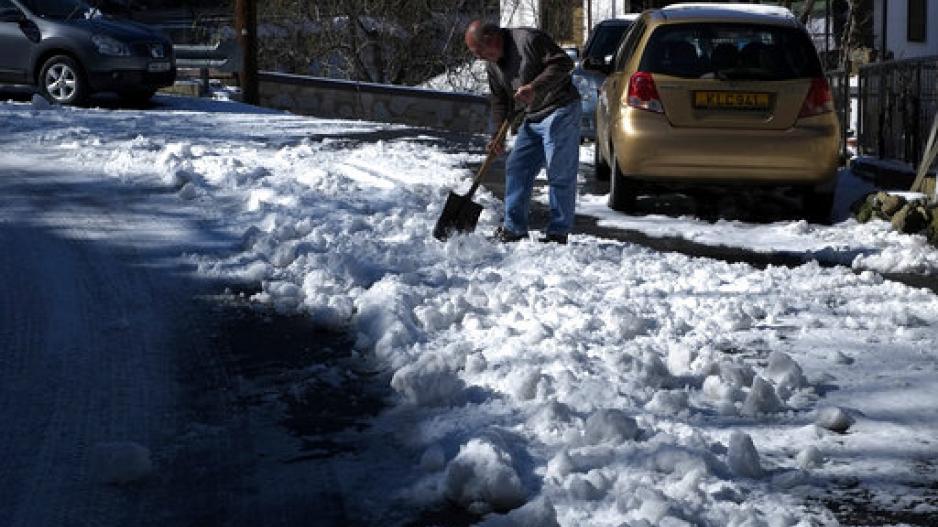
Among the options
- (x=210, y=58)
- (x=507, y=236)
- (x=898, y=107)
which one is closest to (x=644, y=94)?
(x=507, y=236)

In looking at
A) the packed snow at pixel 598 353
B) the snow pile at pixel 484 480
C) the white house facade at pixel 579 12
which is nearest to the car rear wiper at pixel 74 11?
the packed snow at pixel 598 353

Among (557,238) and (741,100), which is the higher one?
(741,100)

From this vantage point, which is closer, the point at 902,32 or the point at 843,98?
the point at 843,98

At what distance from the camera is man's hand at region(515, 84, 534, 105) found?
30.5 feet

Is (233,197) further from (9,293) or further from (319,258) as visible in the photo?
(9,293)

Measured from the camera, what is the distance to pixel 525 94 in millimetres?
9328

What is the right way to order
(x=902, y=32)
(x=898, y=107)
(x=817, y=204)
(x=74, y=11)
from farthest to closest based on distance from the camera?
(x=902, y=32)
(x=74, y=11)
(x=898, y=107)
(x=817, y=204)

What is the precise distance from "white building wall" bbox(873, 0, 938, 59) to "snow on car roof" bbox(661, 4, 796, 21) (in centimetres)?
1082

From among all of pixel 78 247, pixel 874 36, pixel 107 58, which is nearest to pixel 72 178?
pixel 78 247

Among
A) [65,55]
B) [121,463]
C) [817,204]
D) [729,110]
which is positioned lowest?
[121,463]

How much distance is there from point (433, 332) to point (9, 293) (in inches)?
92.0

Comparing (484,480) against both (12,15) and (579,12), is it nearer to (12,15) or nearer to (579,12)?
(12,15)

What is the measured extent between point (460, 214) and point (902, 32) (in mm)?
17015

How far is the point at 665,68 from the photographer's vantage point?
1143 centimetres
